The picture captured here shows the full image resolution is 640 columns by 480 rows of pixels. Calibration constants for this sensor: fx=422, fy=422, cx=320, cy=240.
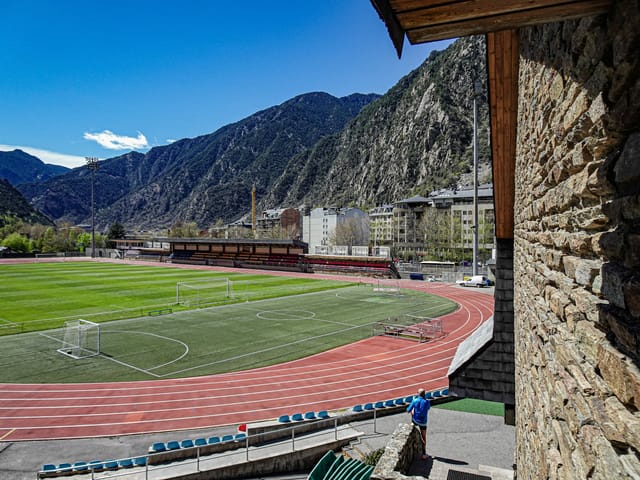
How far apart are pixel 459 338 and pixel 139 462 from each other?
1959 cm

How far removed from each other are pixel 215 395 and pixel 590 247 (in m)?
16.3

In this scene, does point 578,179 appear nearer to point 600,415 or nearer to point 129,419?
point 600,415

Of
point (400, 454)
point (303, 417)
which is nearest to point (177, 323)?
point (303, 417)

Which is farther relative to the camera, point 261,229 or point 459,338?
point 261,229

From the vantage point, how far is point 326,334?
2619cm

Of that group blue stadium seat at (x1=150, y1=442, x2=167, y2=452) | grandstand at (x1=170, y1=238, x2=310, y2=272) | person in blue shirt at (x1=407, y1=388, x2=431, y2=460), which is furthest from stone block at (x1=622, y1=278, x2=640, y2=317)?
grandstand at (x1=170, y1=238, x2=310, y2=272)

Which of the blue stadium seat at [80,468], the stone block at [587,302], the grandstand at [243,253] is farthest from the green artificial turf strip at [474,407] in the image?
the grandstand at [243,253]

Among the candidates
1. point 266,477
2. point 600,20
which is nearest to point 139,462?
point 266,477

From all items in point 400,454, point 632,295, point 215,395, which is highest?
point 632,295

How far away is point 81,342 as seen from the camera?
76.0ft

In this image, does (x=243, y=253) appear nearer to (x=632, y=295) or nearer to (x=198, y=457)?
(x=198, y=457)

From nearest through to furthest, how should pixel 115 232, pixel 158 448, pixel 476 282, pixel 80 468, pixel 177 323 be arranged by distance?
pixel 80 468 < pixel 158 448 < pixel 177 323 < pixel 476 282 < pixel 115 232

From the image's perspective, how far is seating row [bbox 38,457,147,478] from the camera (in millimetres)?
10177

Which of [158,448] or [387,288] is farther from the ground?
[158,448]
